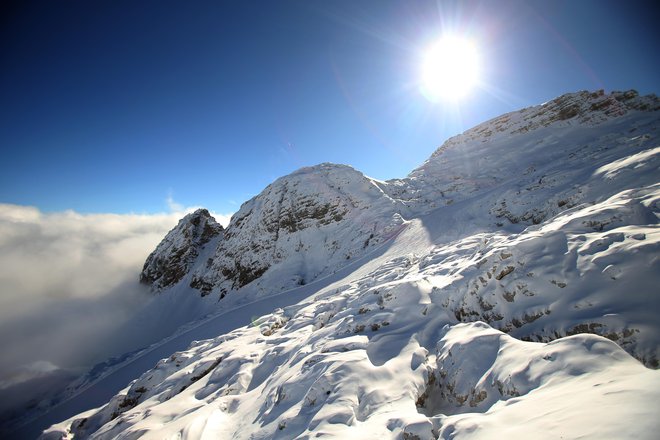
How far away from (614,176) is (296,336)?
17.8 meters

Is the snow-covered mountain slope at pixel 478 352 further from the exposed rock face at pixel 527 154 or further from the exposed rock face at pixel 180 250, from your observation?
the exposed rock face at pixel 180 250

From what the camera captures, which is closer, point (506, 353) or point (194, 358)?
point (506, 353)

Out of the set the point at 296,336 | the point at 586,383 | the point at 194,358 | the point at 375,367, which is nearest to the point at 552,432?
the point at 586,383

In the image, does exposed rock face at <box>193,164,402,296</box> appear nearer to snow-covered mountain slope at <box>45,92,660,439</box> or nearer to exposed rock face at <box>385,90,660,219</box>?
exposed rock face at <box>385,90,660,219</box>

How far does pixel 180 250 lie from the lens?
47438 millimetres

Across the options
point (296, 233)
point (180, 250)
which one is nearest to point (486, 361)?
point (296, 233)

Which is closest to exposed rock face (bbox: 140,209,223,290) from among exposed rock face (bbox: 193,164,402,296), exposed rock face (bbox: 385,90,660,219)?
exposed rock face (bbox: 193,164,402,296)

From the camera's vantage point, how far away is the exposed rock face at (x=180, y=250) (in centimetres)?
4591

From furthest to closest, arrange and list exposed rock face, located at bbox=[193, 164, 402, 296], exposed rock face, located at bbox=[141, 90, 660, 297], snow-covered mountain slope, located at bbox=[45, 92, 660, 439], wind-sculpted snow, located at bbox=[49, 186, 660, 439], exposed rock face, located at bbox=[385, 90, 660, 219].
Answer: exposed rock face, located at bbox=[193, 164, 402, 296], exposed rock face, located at bbox=[141, 90, 660, 297], exposed rock face, located at bbox=[385, 90, 660, 219], snow-covered mountain slope, located at bbox=[45, 92, 660, 439], wind-sculpted snow, located at bbox=[49, 186, 660, 439]

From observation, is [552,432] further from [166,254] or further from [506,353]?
[166,254]

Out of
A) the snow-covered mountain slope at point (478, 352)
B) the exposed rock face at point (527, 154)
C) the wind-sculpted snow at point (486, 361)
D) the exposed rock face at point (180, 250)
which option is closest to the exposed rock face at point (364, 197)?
the exposed rock face at point (527, 154)

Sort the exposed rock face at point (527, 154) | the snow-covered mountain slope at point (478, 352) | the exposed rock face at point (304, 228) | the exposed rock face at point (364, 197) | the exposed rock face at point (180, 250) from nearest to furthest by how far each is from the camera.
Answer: the snow-covered mountain slope at point (478, 352)
the exposed rock face at point (527, 154)
the exposed rock face at point (364, 197)
the exposed rock face at point (304, 228)
the exposed rock face at point (180, 250)

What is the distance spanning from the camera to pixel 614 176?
43.4 ft

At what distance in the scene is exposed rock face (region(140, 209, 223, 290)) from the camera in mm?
45906
